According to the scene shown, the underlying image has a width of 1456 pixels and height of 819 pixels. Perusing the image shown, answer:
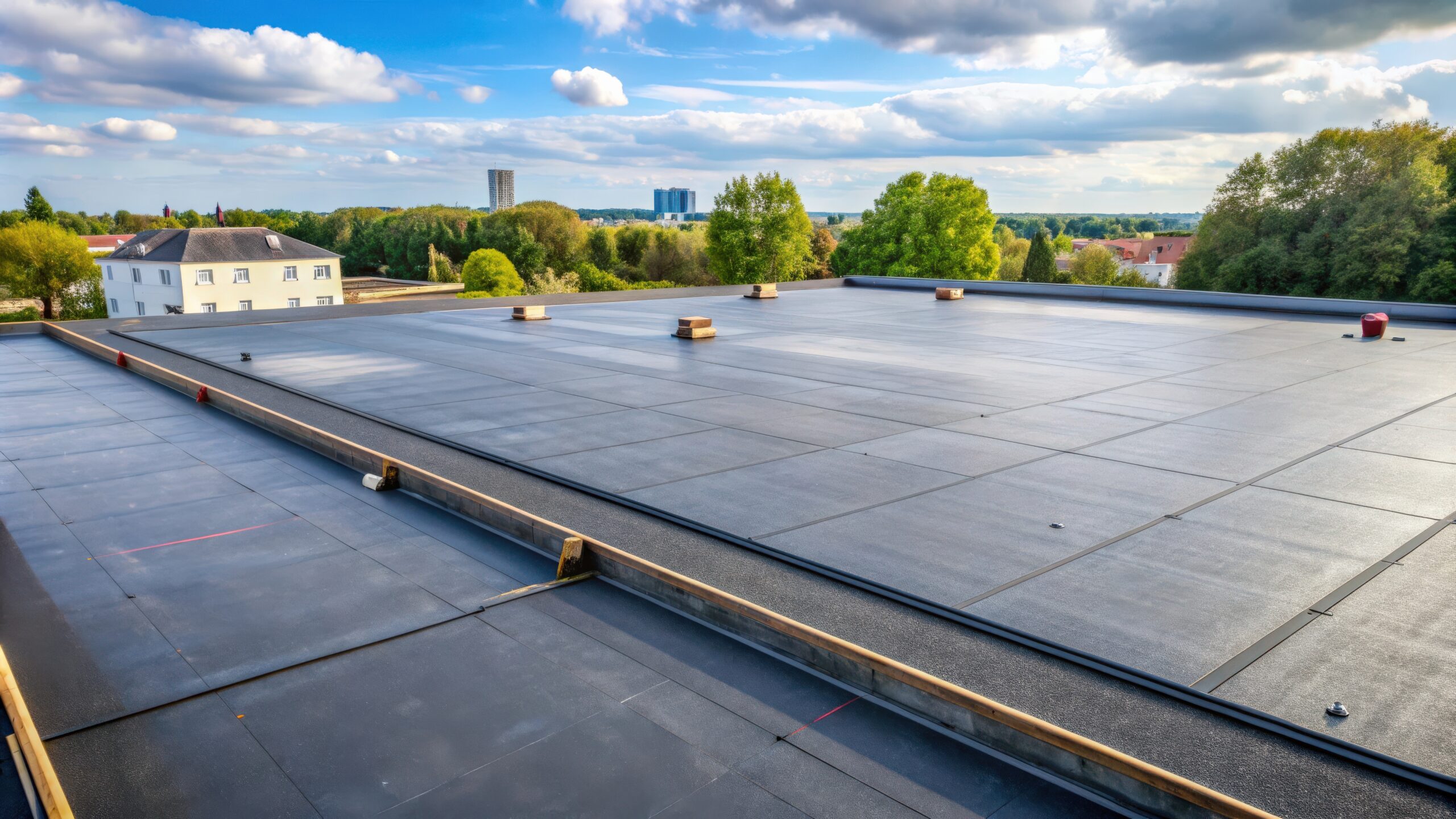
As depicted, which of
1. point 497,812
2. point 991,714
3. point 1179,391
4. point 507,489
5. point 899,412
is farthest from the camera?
point 1179,391

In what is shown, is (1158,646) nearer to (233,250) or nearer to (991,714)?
(991,714)

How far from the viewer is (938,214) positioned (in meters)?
57.8

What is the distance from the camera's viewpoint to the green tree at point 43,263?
2564 inches

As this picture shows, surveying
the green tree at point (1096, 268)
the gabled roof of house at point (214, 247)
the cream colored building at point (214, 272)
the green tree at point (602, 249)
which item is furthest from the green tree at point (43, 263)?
the green tree at point (1096, 268)

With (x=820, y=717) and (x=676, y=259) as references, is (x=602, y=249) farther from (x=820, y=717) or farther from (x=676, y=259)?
(x=820, y=717)

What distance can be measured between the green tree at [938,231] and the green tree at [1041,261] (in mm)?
3649

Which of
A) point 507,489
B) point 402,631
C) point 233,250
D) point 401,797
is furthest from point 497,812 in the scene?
point 233,250

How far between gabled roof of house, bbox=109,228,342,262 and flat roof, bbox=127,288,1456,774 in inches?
1846

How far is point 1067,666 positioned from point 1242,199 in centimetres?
5105

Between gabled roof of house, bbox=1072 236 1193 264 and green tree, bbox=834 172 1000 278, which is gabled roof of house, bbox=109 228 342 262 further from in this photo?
gabled roof of house, bbox=1072 236 1193 264


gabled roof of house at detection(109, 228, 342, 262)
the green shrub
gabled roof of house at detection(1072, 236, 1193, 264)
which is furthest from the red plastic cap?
gabled roof of house at detection(1072, 236, 1193, 264)

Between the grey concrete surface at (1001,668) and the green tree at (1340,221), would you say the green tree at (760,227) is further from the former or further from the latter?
the grey concrete surface at (1001,668)

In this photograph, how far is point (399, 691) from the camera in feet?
16.0

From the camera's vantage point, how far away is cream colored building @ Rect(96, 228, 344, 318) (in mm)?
58531
